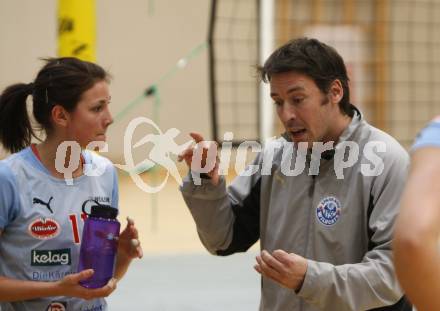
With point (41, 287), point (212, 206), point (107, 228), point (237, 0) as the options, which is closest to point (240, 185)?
point (212, 206)

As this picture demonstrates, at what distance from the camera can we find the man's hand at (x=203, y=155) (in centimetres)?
211

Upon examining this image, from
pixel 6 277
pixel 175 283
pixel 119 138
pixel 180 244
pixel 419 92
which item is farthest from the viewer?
pixel 419 92

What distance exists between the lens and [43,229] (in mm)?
2076

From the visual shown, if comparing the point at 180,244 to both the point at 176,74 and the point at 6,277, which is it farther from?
the point at 176,74

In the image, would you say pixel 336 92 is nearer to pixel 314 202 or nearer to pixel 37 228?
pixel 314 202

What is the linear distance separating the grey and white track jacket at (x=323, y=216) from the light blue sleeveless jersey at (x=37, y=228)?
0.36 meters

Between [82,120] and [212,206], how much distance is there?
0.47 m

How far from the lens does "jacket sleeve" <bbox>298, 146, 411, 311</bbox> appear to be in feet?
6.07

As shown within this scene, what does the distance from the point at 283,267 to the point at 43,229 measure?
28.2 inches

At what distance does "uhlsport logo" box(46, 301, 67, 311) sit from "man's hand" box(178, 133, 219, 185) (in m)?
0.54

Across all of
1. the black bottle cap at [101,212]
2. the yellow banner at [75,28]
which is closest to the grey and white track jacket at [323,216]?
the black bottle cap at [101,212]

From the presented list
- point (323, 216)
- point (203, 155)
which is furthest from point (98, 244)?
point (323, 216)

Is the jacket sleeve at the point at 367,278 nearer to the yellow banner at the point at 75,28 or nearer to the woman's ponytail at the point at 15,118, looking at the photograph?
the woman's ponytail at the point at 15,118

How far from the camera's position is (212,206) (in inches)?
85.5
